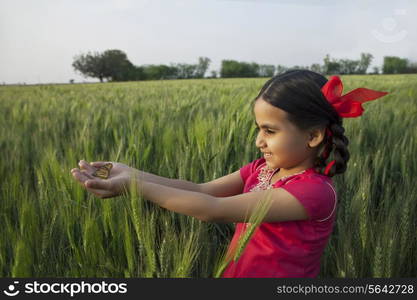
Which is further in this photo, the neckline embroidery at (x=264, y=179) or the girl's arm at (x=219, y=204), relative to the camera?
the neckline embroidery at (x=264, y=179)

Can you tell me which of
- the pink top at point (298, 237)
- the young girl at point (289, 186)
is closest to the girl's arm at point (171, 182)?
the young girl at point (289, 186)

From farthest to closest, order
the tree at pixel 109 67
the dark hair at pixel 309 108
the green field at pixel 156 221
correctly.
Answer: the tree at pixel 109 67
the dark hair at pixel 309 108
the green field at pixel 156 221

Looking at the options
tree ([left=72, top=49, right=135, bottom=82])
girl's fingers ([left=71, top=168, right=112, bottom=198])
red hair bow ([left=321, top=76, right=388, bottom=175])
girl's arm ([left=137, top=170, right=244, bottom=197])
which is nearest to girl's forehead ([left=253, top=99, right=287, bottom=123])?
red hair bow ([left=321, top=76, right=388, bottom=175])

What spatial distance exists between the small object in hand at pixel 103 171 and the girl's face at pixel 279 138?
1.17 feet

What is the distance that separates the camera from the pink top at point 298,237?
809 mm

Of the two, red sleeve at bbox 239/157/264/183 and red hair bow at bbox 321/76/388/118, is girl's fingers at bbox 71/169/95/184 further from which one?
red hair bow at bbox 321/76/388/118

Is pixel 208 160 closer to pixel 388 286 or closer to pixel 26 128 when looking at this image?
pixel 388 286

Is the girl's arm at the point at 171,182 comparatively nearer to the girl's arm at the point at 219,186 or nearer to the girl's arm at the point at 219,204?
the girl's arm at the point at 219,186

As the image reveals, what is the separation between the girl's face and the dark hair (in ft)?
0.05

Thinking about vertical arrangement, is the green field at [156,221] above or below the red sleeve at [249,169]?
below

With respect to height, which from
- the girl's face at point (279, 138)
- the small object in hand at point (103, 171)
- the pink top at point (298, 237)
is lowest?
the pink top at point (298, 237)

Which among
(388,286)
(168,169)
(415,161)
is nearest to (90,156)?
(168,169)

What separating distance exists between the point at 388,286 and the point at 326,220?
19 centimetres

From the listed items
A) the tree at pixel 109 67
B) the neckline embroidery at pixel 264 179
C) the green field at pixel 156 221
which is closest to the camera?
the green field at pixel 156 221
